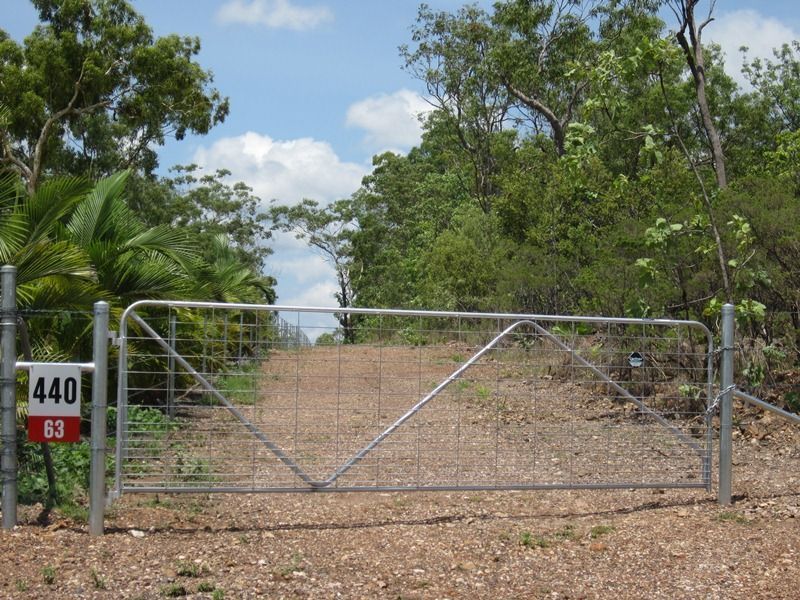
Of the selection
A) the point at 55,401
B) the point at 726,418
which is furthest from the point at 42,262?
the point at 726,418

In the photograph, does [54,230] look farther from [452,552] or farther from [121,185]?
[452,552]

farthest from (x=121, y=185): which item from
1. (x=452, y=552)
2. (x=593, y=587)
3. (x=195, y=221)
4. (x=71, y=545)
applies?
(x=195, y=221)

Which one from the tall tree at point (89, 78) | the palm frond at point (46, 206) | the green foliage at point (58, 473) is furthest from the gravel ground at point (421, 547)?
the tall tree at point (89, 78)

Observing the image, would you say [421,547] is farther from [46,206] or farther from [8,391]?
[46,206]

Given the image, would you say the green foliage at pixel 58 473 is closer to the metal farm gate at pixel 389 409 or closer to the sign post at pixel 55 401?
the metal farm gate at pixel 389 409

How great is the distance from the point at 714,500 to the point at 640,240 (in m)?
5.83

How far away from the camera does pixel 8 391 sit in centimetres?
649

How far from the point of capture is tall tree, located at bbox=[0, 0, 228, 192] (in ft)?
88.5

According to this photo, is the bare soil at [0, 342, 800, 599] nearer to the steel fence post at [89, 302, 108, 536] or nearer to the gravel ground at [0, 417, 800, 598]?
the gravel ground at [0, 417, 800, 598]

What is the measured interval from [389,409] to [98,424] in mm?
2320

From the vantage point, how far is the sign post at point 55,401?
636 centimetres

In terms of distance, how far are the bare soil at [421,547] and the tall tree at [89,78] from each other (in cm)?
2082

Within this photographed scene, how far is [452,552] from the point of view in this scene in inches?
246

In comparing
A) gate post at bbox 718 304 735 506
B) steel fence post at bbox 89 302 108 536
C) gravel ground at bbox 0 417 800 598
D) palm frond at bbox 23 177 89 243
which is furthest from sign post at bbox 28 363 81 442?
gate post at bbox 718 304 735 506
